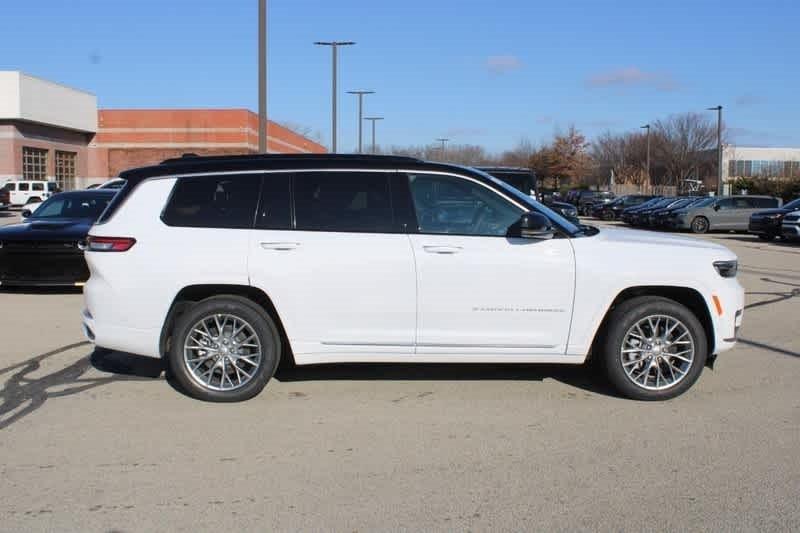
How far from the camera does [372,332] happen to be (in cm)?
616

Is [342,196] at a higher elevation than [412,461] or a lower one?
higher

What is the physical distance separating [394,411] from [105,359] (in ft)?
10.6

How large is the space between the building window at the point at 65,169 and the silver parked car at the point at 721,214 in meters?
42.7

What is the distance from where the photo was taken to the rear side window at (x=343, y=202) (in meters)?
6.21

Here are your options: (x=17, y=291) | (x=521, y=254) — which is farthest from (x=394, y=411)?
(x=17, y=291)

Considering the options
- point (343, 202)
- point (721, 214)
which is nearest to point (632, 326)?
point (343, 202)

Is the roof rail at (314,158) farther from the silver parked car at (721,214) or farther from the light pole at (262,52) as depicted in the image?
the silver parked car at (721,214)

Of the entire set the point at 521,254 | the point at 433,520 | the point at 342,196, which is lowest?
the point at 433,520

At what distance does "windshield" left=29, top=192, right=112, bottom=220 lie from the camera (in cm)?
1289

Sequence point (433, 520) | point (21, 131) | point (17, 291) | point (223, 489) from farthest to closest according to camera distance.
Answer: point (21, 131), point (17, 291), point (223, 489), point (433, 520)

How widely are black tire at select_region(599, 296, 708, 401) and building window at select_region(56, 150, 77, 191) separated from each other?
5573 cm

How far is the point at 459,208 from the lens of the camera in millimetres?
6254

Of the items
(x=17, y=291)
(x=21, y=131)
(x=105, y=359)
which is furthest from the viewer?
(x=21, y=131)

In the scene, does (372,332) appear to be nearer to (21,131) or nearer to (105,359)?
(105,359)
